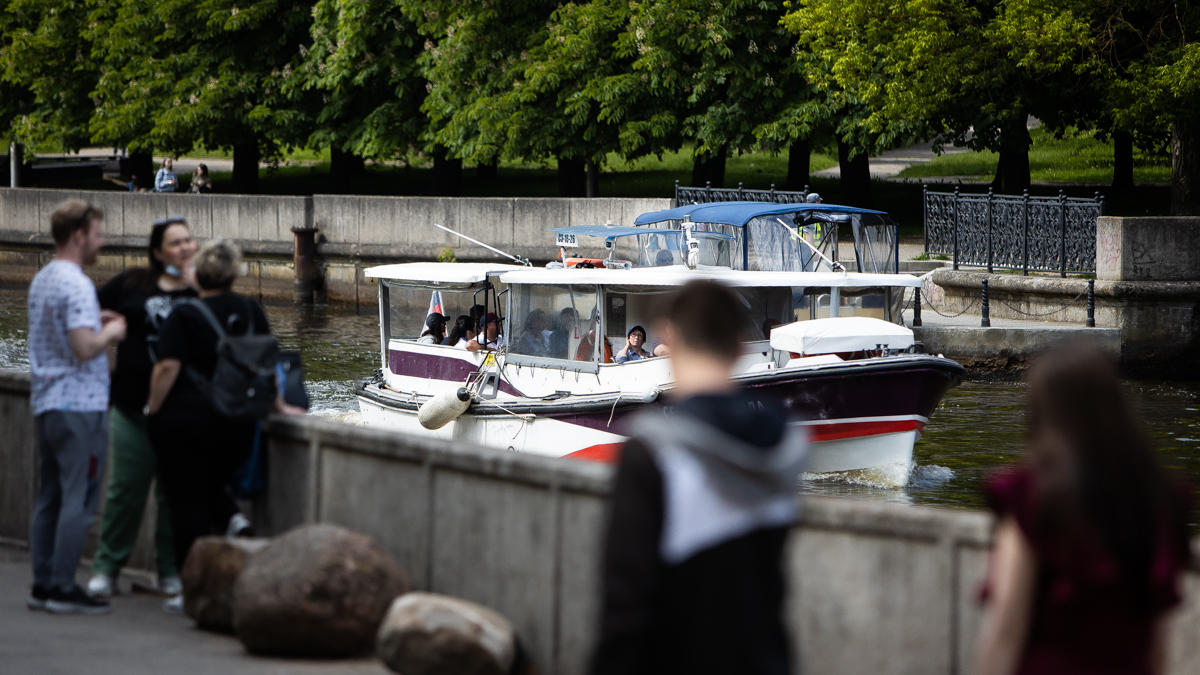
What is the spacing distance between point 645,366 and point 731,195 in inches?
645

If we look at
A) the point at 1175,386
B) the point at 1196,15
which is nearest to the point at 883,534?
the point at 1175,386

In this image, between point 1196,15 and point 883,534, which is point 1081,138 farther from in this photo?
point 883,534

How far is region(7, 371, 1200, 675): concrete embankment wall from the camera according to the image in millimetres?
4500

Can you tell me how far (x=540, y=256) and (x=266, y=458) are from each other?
2469cm

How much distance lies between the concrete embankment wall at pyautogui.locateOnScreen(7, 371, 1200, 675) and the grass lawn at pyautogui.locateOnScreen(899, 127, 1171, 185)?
37.6m

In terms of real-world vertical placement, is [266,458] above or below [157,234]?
below

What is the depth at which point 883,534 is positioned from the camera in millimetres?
4598

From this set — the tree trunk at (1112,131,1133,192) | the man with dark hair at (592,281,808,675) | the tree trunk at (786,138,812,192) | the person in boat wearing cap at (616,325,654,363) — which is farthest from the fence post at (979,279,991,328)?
the man with dark hair at (592,281,808,675)

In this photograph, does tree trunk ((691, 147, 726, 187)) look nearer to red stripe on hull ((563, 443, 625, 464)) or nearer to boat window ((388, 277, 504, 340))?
boat window ((388, 277, 504, 340))

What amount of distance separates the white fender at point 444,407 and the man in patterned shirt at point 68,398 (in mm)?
8994

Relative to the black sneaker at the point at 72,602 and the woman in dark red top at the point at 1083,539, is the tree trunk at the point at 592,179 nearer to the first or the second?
the black sneaker at the point at 72,602

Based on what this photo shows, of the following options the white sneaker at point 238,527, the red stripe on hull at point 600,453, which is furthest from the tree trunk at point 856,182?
the white sneaker at point 238,527

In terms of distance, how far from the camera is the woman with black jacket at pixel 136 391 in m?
6.07

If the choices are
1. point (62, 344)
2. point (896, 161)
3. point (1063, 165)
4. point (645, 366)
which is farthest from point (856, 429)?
point (896, 161)
